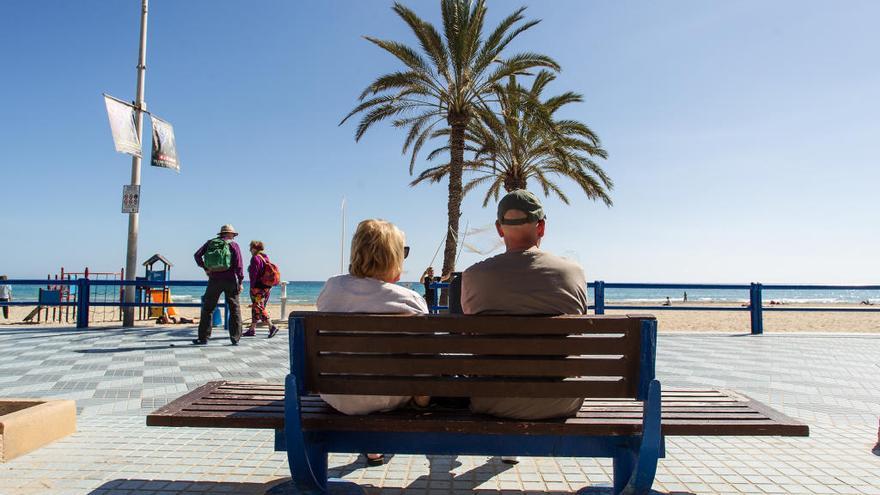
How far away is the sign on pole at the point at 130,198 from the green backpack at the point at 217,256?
460 centimetres

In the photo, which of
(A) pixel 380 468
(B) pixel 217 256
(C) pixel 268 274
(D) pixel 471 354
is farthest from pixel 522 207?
(C) pixel 268 274

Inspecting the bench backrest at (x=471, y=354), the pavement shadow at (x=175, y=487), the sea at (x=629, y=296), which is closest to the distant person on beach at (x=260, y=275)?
the pavement shadow at (x=175, y=487)

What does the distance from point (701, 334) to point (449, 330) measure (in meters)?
12.1

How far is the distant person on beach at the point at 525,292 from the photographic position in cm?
234

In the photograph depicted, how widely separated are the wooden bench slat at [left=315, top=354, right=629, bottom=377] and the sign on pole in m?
12.0

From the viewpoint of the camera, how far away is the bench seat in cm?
226

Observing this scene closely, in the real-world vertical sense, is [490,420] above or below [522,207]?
below

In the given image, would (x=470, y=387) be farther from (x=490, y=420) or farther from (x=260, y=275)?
(x=260, y=275)

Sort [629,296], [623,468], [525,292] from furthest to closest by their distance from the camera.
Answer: [629,296], [623,468], [525,292]

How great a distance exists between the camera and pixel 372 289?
2.55 metres

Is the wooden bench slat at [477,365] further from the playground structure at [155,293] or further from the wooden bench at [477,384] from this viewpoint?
the playground structure at [155,293]

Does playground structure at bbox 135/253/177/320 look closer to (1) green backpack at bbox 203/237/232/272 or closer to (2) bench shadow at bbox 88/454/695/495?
(1) green backpack at bbox 203/237/232/272

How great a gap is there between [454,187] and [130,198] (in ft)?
27.4

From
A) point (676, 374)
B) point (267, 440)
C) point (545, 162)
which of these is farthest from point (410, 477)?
point (545, 162)
